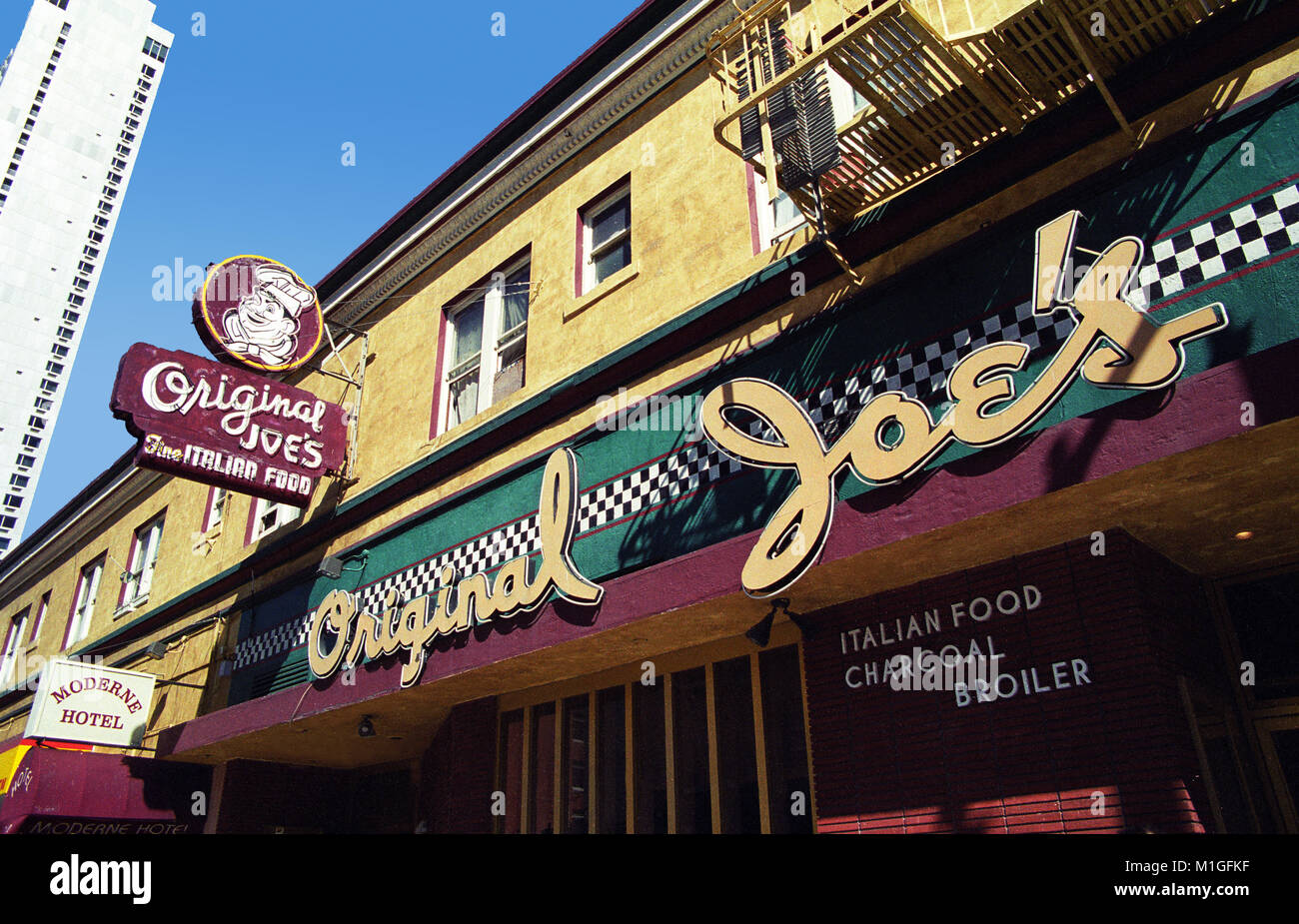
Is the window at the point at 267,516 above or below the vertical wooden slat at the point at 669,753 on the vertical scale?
above

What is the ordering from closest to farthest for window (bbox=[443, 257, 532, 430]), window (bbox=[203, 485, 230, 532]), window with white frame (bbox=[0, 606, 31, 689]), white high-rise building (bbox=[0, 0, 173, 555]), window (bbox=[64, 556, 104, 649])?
window (bbox=[443, 257, 532, 430]), window (bbox=[203, 485, 230, 532]), window (bbox=[64, 556, 104, 649]), window with white frame (bbox=[0, 606, 31, 689]), white high-rise building (bbox=[0, 0, 173, 555])

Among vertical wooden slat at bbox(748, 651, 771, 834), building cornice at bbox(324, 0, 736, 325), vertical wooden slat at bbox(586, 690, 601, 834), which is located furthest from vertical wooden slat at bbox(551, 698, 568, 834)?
building cornice at bbox(324, 0, 736, 325)

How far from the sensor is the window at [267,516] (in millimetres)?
16406

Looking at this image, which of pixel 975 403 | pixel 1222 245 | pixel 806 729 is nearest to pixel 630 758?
pixel 806 729

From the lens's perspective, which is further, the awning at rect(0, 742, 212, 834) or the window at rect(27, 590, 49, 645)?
the window at rect(27, 590, 49, 645)

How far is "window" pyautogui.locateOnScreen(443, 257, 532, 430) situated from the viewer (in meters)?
13.0

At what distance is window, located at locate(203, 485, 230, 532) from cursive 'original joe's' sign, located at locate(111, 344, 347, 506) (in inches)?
195

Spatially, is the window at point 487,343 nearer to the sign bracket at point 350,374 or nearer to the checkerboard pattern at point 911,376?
the sign bracket at point 350,374

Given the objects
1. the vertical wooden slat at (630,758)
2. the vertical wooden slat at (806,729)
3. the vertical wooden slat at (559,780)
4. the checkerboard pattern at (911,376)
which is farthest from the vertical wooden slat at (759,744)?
the vertical wooden slat at (559,780)

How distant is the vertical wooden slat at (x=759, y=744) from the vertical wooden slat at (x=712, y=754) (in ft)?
1.43

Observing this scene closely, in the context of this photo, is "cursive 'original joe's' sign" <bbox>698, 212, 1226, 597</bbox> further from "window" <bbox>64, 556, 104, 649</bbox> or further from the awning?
"window" <bbox>64, 556, 104, 649</bbox>

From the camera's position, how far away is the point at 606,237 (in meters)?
12.3
